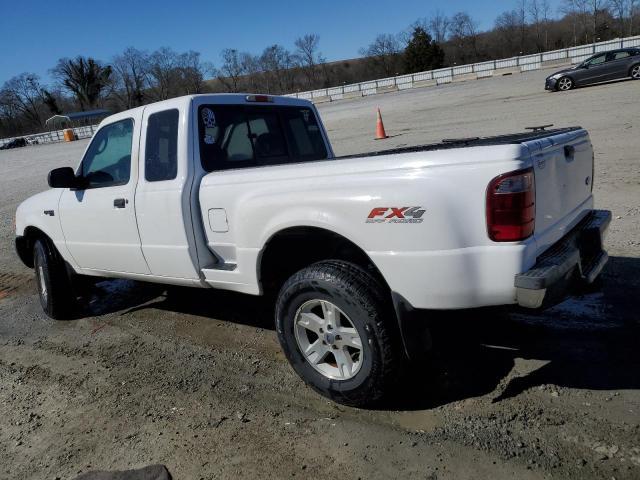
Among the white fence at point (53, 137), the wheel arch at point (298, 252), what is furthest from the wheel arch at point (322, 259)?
the white fence at point (53, 137)

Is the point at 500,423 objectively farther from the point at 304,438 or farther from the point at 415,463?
the point at 304,438

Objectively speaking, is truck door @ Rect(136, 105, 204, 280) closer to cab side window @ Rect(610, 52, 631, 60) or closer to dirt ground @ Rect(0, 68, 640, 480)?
dirt ground @ Rect(0, 68, 640, 480)

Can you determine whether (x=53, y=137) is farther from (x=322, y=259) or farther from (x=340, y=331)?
(x=340, y=331)

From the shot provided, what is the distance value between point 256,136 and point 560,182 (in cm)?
246

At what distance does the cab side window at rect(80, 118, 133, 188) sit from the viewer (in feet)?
14.3

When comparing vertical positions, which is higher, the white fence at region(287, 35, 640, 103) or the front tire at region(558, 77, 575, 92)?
the white fence at region(287, 35, 640, 103)

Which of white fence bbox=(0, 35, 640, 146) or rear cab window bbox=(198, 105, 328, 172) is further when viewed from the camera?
white fence bbox=(0, 35, 640, 146)

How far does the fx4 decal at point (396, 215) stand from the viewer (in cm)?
267

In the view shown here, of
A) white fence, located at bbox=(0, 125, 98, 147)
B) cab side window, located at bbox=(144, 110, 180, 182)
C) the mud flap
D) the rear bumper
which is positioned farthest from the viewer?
white fence, located at bbox=(0, 125, 98, 147)

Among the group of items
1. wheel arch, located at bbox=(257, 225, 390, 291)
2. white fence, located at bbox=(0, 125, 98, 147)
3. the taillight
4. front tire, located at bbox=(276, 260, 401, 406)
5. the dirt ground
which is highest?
white fence, located at bbox=(0, 125, 98, 147)

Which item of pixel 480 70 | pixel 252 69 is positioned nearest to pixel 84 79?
pixel 252 69

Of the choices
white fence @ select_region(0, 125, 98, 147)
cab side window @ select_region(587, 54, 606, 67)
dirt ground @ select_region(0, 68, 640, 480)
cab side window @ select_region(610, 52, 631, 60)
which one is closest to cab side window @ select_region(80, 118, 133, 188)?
dirt ground @ select_region(0, 68, 640, 480)

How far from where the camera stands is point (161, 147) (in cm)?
407

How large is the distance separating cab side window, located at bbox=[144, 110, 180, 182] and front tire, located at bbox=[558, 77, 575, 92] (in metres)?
21.5
